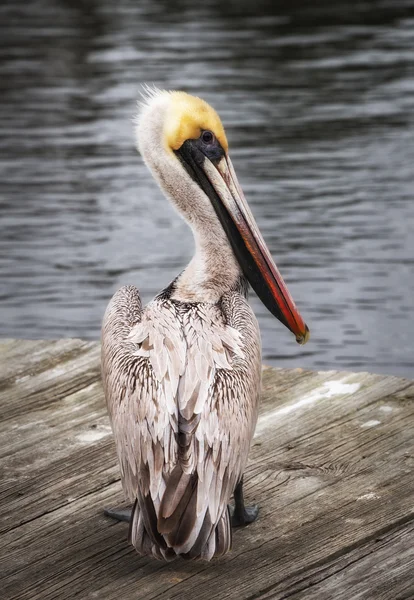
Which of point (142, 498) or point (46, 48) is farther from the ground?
point (142, 498)

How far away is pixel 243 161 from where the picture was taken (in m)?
10.9

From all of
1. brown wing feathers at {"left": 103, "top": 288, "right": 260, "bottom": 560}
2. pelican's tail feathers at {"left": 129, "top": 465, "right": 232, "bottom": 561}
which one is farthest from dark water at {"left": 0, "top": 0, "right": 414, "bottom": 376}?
pelican's tail feathers at {"left": 129, "top": 465, "right": 232, "bottom": 561}

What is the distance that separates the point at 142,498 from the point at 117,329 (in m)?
0.64

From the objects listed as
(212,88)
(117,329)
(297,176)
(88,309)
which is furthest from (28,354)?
(212,88)

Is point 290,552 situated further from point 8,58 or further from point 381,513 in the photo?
point 8,58

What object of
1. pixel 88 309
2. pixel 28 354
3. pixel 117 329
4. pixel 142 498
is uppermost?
pixel 117 329

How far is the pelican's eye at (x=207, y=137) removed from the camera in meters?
4.02

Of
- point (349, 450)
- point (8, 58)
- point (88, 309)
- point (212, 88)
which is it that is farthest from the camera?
point (8, 58)

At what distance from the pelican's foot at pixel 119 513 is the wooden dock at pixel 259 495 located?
0.09ft

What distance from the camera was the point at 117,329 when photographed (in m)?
3.75

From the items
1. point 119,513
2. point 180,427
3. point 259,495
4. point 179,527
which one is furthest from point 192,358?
point 259,495

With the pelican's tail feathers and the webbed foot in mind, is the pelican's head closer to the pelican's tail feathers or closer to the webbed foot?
the webbed foot

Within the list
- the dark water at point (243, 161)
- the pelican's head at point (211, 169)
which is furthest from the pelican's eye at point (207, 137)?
the dark water at point (243, 161)

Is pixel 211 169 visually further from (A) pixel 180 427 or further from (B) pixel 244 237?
(A) pixel 180 427
